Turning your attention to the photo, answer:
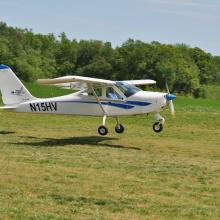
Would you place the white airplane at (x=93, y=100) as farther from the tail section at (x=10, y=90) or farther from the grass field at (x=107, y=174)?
the grass field at (x=107, y=174)

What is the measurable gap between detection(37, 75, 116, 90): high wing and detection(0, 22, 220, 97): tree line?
63331 mm

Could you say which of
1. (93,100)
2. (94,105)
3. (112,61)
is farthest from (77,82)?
(112,61)

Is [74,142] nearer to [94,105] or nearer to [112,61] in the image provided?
[94,105]

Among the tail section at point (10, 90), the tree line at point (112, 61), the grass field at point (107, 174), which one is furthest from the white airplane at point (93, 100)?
the tree line at point (112, 61)

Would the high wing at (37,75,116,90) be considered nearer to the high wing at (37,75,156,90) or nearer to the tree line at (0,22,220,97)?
the high wing at (37,75,156,90)

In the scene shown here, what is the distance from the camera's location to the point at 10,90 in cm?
2027

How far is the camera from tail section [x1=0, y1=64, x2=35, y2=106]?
66.1ft

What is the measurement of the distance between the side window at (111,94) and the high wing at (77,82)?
0.86 feet

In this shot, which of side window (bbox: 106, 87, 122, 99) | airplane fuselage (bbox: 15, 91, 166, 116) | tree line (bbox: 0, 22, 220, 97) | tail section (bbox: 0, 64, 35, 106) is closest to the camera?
airplane fuselage (bbox: 15, 91, 166, 116)

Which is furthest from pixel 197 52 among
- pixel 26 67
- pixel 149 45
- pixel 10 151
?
pixel 10 151

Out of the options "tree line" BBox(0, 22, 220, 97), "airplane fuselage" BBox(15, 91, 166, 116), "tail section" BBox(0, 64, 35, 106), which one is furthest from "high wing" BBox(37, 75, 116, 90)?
"tree line" BBox(0, 22, 220, 97)

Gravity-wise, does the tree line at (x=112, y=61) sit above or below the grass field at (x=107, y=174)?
above

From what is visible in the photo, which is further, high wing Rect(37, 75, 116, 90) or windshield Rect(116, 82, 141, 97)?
windshield Rect(116, 82, 141, 97)

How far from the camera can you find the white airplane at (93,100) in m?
18.0
